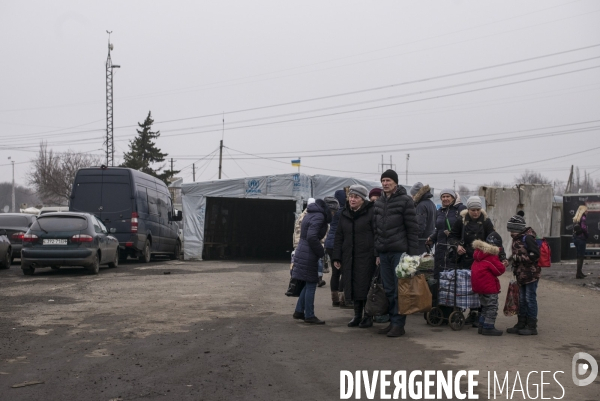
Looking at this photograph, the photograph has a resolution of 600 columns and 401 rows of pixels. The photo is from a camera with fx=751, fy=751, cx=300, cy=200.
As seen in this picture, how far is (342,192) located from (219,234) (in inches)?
817

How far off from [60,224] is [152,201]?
750 centimetres

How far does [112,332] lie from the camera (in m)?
9.04

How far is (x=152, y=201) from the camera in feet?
83.9

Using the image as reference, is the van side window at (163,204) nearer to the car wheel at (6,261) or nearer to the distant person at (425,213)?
the car wheel at (6,261)

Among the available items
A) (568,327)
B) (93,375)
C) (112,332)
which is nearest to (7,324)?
(112,332)

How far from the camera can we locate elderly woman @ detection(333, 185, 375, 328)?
31.7 feet

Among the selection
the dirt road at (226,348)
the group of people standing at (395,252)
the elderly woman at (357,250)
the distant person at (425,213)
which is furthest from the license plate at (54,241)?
the elderly woman at (357,250)

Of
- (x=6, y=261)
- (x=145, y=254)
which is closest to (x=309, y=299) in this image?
(x=6, y=261)

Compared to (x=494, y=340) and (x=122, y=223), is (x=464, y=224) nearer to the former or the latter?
(x=494, y=340)

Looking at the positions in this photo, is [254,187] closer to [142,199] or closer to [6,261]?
[142,199]

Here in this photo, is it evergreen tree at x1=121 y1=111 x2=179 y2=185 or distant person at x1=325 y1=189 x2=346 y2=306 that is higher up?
evergreen tree at x1=121 y1=111 x2=179 y2=185

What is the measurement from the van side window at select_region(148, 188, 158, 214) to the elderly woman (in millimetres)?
16122

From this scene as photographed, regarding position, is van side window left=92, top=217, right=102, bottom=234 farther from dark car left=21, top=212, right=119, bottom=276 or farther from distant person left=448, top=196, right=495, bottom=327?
distant person left=448, top=196, right=495, bottom=327

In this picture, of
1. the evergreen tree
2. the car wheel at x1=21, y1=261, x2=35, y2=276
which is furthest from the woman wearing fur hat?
the evergreen tree
